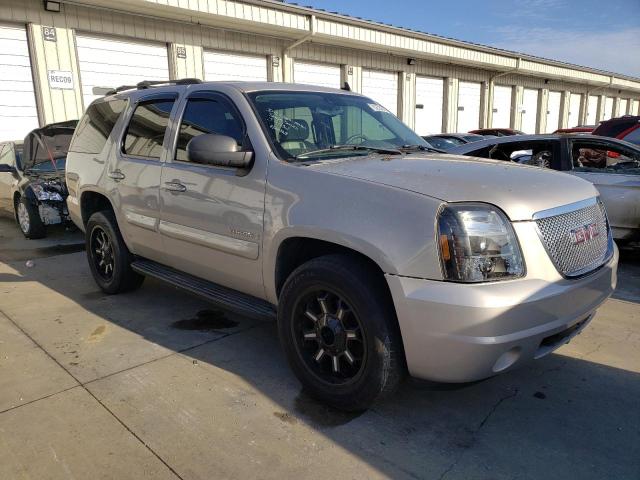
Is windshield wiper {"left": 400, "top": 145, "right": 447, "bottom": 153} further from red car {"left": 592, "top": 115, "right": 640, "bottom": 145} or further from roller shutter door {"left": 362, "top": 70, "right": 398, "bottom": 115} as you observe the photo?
roller shutter door {"left": 362, "top": 70, "right": 398, "bottom": 115}

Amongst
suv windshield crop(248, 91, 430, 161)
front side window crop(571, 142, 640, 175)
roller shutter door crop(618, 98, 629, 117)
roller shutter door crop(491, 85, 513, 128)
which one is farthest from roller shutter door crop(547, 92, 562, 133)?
suv windshield crop(248, 91, 430, 161)

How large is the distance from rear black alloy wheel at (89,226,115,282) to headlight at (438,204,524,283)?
3471 mm

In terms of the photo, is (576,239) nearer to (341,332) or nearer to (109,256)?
(341,332)

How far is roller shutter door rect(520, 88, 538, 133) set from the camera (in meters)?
25.7

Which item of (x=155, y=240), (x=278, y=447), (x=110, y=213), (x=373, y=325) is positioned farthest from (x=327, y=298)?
(x=110, y=213)

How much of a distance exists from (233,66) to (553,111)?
22.1 m

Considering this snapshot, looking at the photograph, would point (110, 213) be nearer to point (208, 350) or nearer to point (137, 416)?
point (208, 350)

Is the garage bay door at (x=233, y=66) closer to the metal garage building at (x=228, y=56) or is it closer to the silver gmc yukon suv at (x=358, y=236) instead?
the metal garage building at (x=228, y=56)

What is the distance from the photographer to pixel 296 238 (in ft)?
9.73

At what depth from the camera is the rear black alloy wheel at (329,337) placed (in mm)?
2729

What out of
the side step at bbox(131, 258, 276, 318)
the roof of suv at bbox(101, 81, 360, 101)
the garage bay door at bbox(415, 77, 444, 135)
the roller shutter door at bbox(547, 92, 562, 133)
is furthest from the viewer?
the roller shutter door at bbox(547, 92, 562, 133)

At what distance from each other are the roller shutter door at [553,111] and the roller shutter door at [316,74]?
56.1 feet

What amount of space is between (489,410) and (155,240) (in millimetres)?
2789

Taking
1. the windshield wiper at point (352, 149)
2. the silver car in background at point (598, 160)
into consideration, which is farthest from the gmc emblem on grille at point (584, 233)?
the silver car in background at point (598, 160)
